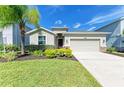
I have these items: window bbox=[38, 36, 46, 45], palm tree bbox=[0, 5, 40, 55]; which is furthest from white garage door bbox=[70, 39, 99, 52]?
palm tree bbox=[0, 5, 40, 55]

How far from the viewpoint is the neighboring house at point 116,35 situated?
26141mm

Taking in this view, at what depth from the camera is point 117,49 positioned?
26.4 meters

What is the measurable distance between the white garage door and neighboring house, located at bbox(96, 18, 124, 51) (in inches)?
119

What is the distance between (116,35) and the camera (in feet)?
89.6

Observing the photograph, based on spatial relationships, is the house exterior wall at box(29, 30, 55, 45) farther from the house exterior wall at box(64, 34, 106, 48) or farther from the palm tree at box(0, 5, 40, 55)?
the palm tree at box(0, 5, 40, 55)

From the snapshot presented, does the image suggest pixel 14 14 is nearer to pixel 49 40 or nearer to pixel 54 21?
pixel 49 40

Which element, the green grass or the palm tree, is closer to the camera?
the green grass

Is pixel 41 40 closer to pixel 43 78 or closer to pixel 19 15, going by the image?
pixel 19 15

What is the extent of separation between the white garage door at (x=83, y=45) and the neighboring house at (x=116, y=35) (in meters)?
3.03

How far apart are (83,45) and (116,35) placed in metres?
5.19

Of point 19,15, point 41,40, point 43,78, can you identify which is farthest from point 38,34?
point 43,78

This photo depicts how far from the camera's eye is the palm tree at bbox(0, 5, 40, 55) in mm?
15227
